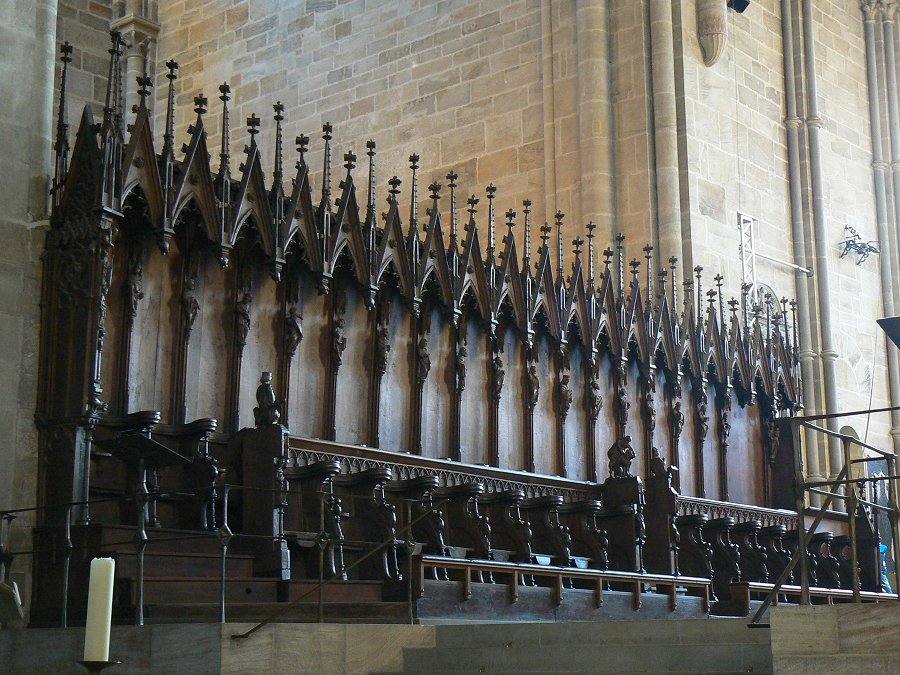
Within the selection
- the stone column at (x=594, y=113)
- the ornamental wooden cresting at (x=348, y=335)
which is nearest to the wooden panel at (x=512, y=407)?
the ornamental wooden cresting at (x=348, y=335)

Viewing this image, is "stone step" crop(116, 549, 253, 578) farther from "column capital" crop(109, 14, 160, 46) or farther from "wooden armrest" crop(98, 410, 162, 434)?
"column capital" crop(109, 14, 160, 46)

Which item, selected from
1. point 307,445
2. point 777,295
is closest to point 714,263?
point 777,295

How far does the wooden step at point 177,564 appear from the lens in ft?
Answer: 26.6

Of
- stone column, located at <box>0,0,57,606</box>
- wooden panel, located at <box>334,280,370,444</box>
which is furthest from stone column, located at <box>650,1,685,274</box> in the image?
stone column, located at <box>0,0,57,606</box>

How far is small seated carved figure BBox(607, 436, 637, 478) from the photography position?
12633mm

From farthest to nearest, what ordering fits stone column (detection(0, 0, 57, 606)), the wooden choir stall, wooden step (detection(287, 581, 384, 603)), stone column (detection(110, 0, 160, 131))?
stone column (detection(110, 0, 160, 131)), stone column (detection(0, 0, 57, 606)), the wooden choir stall, wooden step (detection(287, 581, 384, 603))

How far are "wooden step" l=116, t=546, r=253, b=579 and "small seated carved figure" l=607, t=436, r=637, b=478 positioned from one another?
4.85m

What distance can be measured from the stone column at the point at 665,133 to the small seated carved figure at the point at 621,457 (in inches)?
177

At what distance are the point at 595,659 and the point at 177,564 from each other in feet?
9.26

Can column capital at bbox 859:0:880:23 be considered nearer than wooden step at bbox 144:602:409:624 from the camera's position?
No

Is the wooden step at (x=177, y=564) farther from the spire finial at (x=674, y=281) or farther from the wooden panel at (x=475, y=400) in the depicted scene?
the spire finial at (x=674, y=281)

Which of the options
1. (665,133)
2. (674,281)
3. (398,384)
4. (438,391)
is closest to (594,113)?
(665,133)

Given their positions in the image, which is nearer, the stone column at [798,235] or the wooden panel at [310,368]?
the wooden panel at [310,368]

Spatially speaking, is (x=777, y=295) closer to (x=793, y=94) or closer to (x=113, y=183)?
(x=793, y=94)
